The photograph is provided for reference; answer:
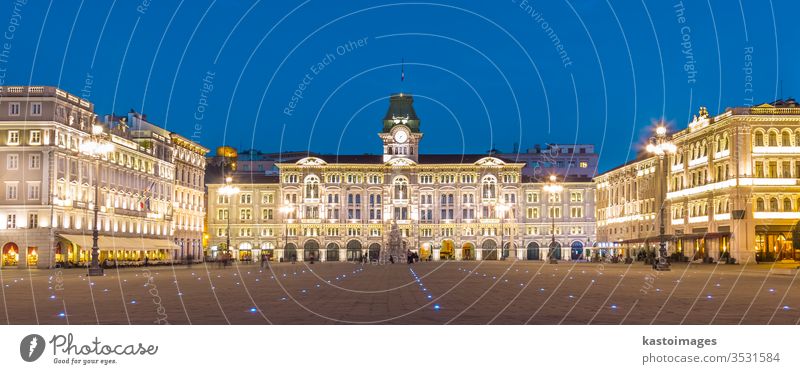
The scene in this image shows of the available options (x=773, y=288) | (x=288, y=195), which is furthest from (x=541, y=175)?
(x=773, y=288)

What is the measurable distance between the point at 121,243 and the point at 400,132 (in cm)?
6947

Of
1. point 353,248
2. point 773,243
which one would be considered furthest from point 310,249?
point 773,243

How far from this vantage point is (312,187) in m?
148

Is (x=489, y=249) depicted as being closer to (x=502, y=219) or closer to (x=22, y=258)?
(x=502, y=219)

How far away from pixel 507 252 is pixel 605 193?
21.3m

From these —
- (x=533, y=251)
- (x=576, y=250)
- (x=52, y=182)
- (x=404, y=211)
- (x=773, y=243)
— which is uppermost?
(x=52, y=182)

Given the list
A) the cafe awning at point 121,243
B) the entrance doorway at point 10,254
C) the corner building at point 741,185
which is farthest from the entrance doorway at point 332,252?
the entrance doorway at point 10,254

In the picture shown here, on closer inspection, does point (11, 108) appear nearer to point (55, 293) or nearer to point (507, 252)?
point (55, 293)

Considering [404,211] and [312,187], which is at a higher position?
[312,187]

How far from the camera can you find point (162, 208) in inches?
4235

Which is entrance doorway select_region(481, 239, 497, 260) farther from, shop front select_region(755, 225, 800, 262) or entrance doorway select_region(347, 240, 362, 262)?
shop front select_region(755, 225, 800, 262)

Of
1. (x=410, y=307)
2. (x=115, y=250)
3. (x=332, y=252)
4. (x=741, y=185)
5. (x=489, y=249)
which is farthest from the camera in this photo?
(x=332, y=252)

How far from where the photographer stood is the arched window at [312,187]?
486ft

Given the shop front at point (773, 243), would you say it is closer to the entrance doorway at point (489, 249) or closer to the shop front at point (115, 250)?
the shop front at point (115, 250)
